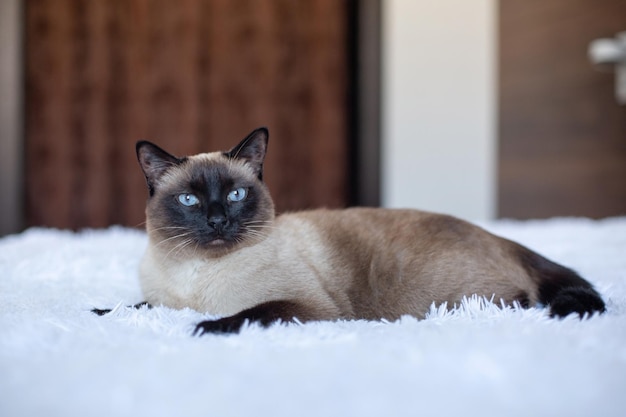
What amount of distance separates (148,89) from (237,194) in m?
2.48

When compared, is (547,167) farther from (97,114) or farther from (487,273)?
(97,114)

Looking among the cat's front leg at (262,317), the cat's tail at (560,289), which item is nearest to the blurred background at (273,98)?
the cat's tail at (560,289)

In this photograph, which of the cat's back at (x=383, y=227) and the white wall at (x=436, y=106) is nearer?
the cat's back at (x=383, y=227)

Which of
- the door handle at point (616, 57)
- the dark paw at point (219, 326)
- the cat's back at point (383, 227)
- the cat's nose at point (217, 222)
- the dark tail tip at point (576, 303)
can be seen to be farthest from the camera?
the door handle at point (616, 57)

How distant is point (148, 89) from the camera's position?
141 inches

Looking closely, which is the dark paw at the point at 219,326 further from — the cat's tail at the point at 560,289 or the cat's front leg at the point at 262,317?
the cat's tail at the point at 560,289

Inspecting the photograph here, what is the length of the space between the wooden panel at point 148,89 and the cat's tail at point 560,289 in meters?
2.47

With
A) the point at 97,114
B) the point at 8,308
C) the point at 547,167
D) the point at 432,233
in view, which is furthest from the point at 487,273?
the point at 97,114

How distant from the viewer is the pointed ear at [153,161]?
52.6 inches

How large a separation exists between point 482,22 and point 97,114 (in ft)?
7.17

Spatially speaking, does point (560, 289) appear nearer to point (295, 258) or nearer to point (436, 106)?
point (295, 258)

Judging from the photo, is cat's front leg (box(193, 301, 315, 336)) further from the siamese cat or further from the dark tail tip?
the dark tail tip

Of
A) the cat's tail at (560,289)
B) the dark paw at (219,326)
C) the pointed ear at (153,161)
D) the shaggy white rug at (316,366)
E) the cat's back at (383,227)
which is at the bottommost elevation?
the cat's tail at (560,289)

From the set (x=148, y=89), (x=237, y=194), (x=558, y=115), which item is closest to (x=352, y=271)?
(x=237, y=194)
